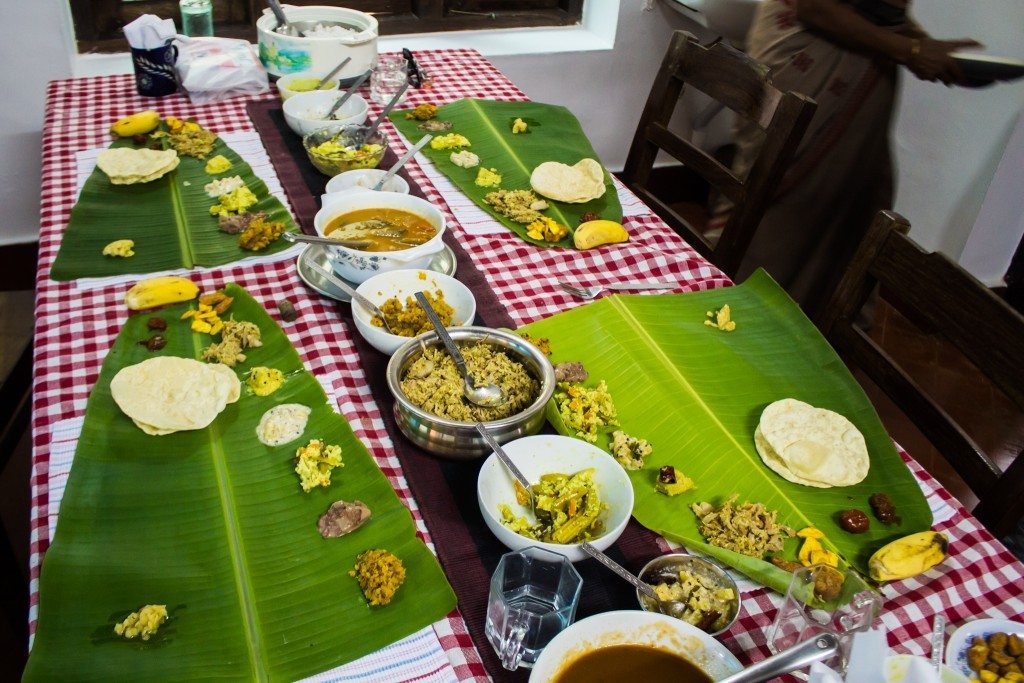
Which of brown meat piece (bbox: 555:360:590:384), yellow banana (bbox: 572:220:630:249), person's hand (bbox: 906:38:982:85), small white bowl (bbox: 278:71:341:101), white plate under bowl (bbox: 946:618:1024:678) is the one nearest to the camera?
white plate under bowl (bbox: 946:618:1024:678)

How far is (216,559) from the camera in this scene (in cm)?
118

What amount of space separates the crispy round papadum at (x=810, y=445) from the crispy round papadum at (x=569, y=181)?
94 cm

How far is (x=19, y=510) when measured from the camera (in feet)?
8.09

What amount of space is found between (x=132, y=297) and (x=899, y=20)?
2557 mm

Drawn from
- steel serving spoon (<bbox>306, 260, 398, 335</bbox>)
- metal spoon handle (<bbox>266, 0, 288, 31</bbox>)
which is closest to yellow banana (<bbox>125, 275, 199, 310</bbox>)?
steel serving spoon (<bbox>306, 260, 398, 335</bbox>)

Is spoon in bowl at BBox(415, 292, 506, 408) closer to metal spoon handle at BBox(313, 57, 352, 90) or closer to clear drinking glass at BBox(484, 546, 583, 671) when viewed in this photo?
clear drinking glass at BBox(484, 546, 583, 671)

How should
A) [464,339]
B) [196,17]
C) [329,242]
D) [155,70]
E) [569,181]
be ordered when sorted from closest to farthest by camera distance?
[464,339] → [329,242] → [569,181] → [155,70] → [196,17]

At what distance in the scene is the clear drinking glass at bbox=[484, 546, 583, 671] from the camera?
108 cm

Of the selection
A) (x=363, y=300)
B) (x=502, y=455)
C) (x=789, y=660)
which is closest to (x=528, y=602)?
(x=502, y=455)

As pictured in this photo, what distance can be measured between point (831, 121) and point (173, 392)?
2392 mm

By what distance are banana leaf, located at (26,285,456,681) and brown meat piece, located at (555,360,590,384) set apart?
445mm

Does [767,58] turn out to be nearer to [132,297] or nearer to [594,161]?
[594,161]

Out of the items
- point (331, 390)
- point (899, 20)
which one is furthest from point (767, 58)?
point (331, 390)

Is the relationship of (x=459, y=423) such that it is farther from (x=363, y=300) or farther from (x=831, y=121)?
(x=831, y=121)
